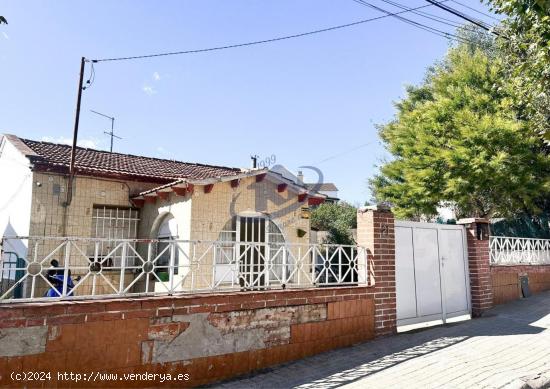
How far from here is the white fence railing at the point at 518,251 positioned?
991 centimetres

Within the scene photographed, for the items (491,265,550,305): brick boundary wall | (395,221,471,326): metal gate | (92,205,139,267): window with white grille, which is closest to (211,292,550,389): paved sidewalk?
(395,221,471,326): metal gate

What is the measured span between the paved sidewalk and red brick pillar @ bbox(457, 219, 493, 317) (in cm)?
101

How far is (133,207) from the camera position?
1091 cm

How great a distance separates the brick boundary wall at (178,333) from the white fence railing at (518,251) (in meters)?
5.36

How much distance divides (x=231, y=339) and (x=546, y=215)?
13.9 m

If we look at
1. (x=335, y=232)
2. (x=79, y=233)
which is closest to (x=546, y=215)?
(x=335, y=232)

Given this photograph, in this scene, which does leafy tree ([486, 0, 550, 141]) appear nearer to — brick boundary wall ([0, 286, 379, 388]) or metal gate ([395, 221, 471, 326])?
metal gate ([395, 221, 471, 326])

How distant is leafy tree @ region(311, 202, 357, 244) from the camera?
19.1 m

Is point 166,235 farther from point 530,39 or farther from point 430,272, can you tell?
point 530,39

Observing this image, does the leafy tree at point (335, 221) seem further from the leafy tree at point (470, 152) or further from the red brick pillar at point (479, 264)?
the red brick pillar at point (479, 264)

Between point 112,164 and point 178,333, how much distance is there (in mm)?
7903

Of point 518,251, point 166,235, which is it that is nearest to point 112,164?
point 166,235

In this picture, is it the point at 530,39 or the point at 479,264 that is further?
the point at 479,264

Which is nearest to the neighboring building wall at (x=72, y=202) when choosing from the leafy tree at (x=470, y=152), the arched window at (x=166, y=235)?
the arched window at (x=166, y=235)
